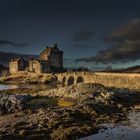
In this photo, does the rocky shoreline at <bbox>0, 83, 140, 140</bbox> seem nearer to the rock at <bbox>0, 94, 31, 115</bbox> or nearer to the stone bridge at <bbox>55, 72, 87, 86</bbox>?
the rock at <bbox>0, 94, 31, 115</bbox>

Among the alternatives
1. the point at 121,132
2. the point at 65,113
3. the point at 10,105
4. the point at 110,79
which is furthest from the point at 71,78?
the point at 121,132

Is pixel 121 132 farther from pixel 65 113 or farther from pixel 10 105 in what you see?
pixel 10 105

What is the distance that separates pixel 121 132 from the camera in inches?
1708

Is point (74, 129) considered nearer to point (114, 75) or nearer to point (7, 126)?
point (7, 126)

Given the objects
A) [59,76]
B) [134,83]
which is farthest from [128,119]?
[59,76]

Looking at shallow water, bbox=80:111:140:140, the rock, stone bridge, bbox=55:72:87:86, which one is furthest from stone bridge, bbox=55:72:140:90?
shallow water, bbox=80:111:140:140

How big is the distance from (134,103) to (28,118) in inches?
1157

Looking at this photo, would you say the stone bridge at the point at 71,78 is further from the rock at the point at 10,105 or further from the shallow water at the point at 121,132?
the shallow water at the point at 121,132

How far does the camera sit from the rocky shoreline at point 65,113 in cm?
4213

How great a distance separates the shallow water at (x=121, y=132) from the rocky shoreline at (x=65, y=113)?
135cm

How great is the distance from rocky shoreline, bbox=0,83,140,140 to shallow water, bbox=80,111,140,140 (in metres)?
1.35

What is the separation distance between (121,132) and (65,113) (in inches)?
483

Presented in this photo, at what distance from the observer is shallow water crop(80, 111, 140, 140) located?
40781 mm

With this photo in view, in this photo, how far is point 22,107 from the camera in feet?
197
